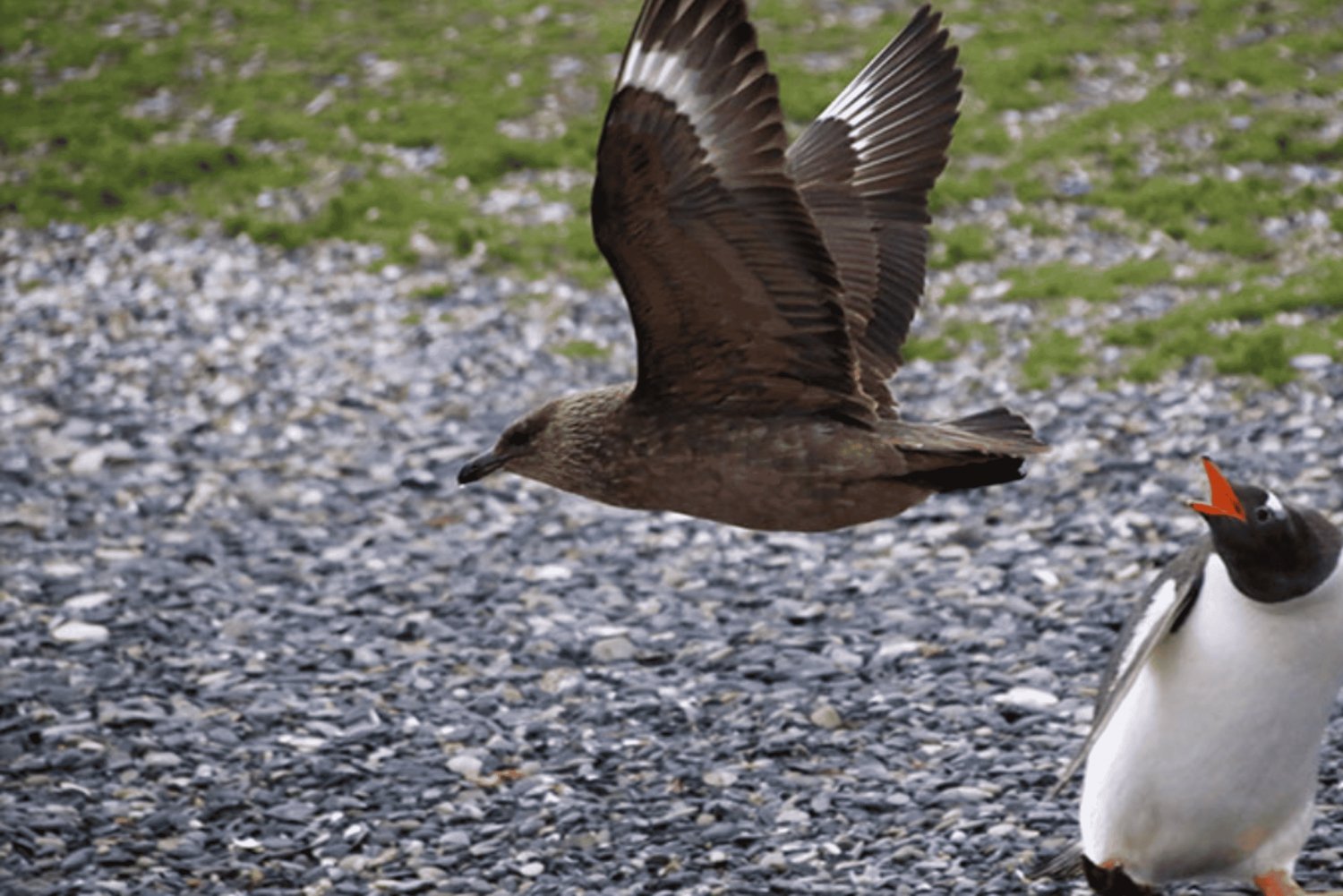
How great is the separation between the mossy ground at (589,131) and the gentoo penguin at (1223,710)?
3372 millimetres

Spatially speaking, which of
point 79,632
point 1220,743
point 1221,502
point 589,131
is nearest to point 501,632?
point 79,632

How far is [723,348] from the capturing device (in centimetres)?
355

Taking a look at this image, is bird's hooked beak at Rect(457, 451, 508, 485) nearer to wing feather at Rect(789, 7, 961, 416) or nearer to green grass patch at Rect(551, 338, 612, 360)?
wing feather at Rect(789, 7, 961, 416)

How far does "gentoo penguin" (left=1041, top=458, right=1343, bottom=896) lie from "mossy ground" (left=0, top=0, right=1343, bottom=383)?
337 cm

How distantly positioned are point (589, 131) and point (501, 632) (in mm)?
5527

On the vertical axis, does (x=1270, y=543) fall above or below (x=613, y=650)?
above

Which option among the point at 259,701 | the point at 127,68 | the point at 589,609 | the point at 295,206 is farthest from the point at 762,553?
the point at 127,68

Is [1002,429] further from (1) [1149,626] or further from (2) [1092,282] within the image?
(2) [1092,282]

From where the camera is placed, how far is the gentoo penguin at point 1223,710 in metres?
3.76

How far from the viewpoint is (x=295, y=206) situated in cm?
1057

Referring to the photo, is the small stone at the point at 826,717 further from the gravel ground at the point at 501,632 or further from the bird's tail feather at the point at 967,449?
the bird's tail feather at the point at 967,449

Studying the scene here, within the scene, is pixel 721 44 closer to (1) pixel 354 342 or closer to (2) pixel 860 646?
(2) pixel 860 646

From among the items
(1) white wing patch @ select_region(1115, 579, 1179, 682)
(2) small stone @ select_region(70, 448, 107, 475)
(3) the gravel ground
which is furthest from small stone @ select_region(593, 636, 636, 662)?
(2) small stone @ select_region(70, 448, 107, 475)

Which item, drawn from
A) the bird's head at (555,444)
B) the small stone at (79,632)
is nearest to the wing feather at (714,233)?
the bird's head at (555,444)
